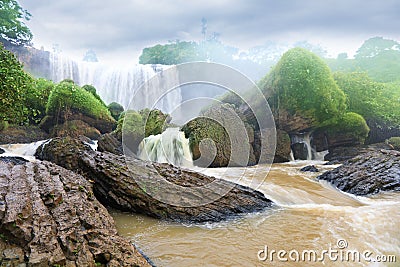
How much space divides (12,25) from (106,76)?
315 inches

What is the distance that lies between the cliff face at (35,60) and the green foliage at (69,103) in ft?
34.7

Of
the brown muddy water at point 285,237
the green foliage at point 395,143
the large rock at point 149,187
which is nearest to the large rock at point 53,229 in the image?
the brown muddy water at point 285,237

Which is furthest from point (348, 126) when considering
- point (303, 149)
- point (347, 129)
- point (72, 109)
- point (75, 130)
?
point (72, 109)

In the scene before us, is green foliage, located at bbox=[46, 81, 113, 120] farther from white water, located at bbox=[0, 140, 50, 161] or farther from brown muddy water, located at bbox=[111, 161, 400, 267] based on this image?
brown muddy water, located at bbox=[111, 161, 400, 267]

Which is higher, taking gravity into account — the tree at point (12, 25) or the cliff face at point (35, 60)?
the tree at point (12, 25)

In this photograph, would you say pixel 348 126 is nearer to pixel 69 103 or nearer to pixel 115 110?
pixel 69 103

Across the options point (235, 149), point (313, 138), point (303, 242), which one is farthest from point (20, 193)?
point (313, 138)

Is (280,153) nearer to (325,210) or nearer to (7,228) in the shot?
(325,210)

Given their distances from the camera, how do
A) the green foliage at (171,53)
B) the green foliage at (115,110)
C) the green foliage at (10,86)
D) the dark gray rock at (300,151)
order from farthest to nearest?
1. the green foliage at (171,53)
2. the green foliage at (115,110)
3. the dark gray rock at (300,151)
4. the green foliage at (10,86)

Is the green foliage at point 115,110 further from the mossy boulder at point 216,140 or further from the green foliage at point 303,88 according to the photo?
the green foliage at point 303,88

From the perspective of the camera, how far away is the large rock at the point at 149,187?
13.4 ft

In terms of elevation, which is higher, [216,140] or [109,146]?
[216,140]

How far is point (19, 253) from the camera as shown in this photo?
1.99 m

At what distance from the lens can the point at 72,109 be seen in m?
13.9
